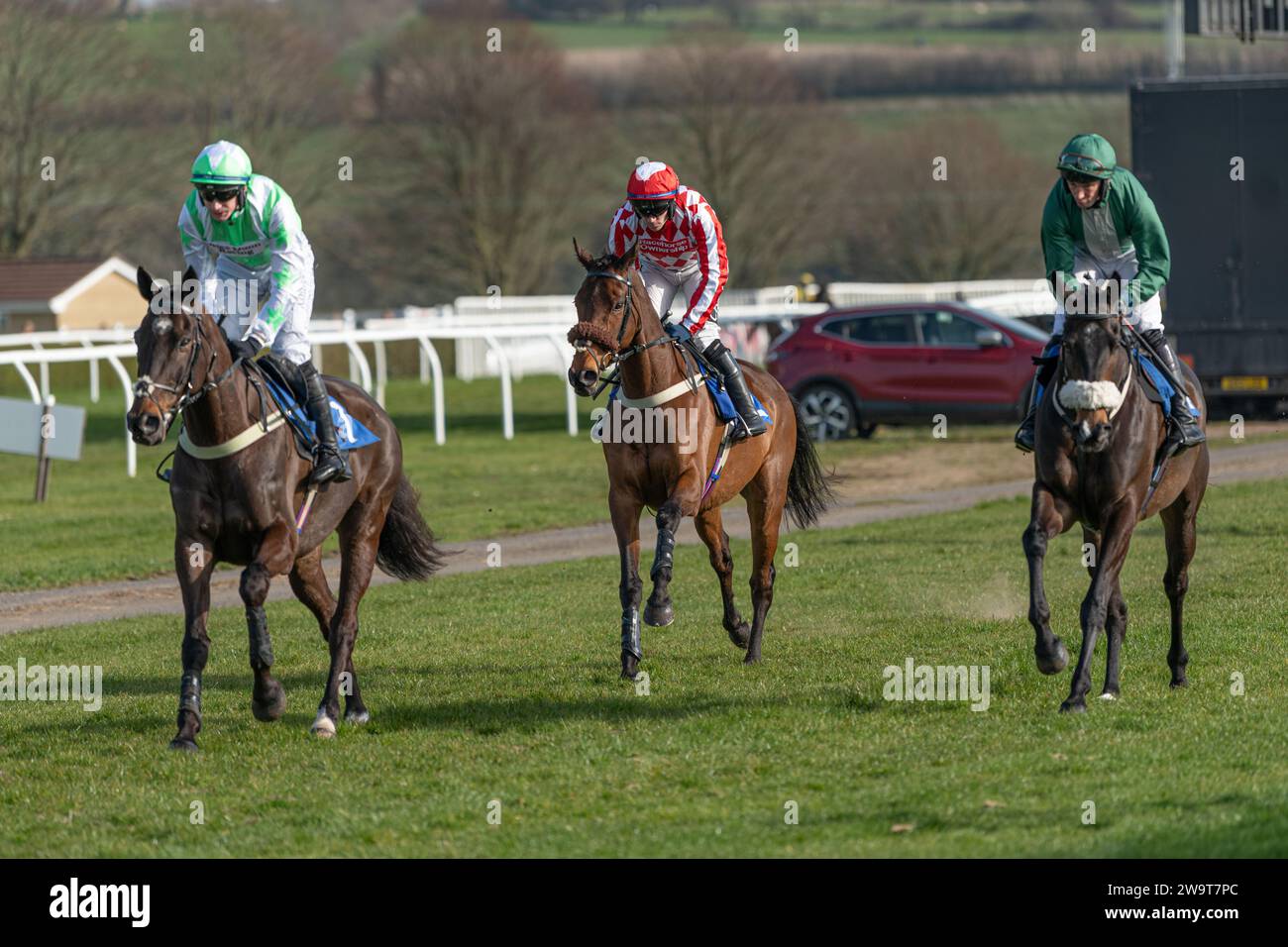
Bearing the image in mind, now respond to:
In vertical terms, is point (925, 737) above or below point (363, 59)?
below

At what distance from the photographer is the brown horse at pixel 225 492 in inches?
295

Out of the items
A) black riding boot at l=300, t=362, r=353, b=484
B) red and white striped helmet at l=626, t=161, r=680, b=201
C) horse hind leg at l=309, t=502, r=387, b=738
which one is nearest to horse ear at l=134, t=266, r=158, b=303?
black riding boot at l=300, t=362, r=353, b=484

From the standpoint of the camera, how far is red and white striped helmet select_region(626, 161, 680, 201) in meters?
9.41

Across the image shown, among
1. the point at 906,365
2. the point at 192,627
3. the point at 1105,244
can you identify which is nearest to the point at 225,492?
the point at 192,627

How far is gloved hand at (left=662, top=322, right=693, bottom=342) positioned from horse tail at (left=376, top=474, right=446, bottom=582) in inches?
63.9

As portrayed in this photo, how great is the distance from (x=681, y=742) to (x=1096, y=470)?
2.26m

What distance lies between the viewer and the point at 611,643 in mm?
10375

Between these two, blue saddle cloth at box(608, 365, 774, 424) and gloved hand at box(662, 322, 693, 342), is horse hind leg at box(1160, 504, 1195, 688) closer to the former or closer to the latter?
blue saddle cloth at box(608, 365, 774, 424)

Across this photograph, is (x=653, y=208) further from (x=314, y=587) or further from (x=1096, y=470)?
(x=1096, y=470)

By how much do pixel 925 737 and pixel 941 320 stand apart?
16.4 meters

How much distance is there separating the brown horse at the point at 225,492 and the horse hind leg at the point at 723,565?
237 centimetres
